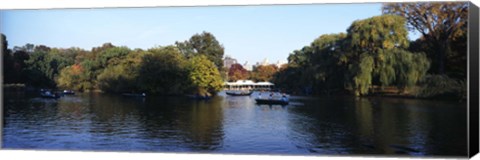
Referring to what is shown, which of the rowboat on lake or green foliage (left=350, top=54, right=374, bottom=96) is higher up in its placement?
green foliage (left=350, top=54, right=374, bottom=96)

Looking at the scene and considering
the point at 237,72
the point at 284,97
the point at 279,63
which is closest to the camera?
the point at 279,63

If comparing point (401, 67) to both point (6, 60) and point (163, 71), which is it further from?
point (6, 60)

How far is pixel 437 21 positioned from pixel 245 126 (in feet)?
12.7

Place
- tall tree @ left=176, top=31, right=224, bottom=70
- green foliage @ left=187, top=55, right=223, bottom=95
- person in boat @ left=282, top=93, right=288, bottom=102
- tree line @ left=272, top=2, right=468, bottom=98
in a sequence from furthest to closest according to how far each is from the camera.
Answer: person in boat @ left=282, top=93, right=288, bottom=102 → green foliage @ left=187, top=55, right=223, bottom=95 → tall tree @ left=176, top=31, right=224, bottom=70 → tree line @ left=272, top=2, right=468, bottom=98

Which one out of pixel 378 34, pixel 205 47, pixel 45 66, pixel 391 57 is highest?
pixel 378 34

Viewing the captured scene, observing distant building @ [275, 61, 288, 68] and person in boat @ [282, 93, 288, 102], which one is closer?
distant building @ [275, 61, 288, 68]

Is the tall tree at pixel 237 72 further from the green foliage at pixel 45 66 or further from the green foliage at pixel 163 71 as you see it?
the green foliage at pixel 45 66

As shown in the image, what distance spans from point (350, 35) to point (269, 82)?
1952mm

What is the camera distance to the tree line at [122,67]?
10.7 metres

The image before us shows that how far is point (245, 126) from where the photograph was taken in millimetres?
10734

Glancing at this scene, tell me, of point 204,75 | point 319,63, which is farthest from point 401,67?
point 204,75

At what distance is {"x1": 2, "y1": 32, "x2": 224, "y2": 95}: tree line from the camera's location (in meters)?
10.7

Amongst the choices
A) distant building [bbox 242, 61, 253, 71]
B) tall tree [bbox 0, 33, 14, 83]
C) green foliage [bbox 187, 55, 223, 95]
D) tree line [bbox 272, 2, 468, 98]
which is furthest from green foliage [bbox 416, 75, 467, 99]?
tall tree [bbox 0, 33, 14, 83]

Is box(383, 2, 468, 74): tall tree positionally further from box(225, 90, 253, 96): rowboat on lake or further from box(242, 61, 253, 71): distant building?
box(225, 90, 253, 96): rowboat on lake
